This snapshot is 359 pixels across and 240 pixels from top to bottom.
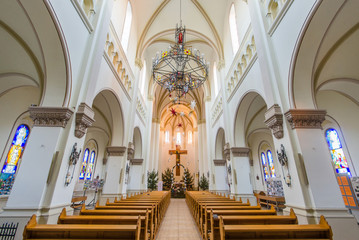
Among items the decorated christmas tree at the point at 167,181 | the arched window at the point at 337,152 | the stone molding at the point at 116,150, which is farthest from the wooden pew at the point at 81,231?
the decorated christmas tree at the point at 167,181

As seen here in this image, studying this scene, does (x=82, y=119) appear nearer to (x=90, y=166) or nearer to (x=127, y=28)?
(x=127, y=28)

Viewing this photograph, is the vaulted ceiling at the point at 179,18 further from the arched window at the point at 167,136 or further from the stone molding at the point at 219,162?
the arched window at the point at 167,136

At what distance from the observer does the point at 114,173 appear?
802 centimetres

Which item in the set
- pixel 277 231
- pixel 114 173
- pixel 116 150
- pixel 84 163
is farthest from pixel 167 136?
pixel 277 231

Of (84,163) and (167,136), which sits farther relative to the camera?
(167,136)

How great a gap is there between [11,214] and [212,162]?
12.4m

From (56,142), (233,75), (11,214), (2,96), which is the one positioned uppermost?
(233,75)

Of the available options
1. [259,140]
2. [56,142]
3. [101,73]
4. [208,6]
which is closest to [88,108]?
[56,142]

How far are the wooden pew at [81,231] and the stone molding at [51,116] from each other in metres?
2.31

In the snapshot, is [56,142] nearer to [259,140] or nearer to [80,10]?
[80,10]

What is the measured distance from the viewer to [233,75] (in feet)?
30.1

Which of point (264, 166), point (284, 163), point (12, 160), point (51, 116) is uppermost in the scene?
point (264, 166)

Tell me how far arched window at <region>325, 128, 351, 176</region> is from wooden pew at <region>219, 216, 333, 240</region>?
726cm

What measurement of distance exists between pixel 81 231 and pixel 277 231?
2.89 metres
